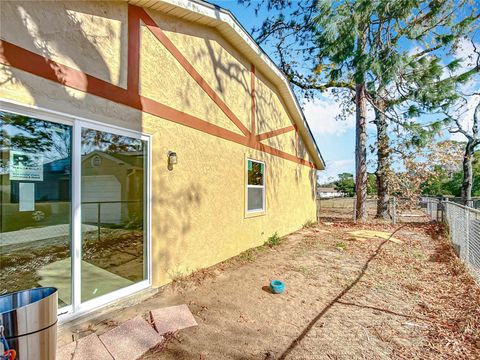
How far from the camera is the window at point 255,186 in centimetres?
728

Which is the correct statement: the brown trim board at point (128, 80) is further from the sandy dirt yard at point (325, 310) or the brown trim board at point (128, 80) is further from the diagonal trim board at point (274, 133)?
the sandy dirt yard at point (325, 310)

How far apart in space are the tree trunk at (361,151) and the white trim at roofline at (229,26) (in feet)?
14.7

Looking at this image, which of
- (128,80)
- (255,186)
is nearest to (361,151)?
(255,186)

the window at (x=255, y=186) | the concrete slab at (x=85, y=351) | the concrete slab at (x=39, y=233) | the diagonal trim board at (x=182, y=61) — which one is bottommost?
the concrete slab at (x=85, y=351)

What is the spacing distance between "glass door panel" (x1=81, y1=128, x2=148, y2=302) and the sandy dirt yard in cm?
51

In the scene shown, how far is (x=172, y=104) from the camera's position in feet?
15.5

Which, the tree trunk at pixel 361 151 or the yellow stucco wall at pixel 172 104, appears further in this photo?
the tree trunk at pixel 361 151

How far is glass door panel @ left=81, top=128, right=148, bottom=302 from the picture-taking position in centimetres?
344

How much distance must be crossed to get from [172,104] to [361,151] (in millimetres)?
11108

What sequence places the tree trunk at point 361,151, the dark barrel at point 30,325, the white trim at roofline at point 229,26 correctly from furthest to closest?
the tree trunk at point 361,151 < the white trim at roofline at point 229,26 < the dark barrel at point 30,325

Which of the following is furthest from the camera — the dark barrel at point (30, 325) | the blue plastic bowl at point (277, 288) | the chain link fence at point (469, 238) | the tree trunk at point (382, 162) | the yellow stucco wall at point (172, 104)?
the tree trunk at point (382, 162)

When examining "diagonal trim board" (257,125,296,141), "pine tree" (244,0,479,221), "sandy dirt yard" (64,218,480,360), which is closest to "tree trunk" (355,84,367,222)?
"pine tree" (244,0,479,221)

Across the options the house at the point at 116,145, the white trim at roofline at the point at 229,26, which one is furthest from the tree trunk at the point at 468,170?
the house at the point at 116,145

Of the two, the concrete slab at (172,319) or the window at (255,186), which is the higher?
the window at (255,186)
